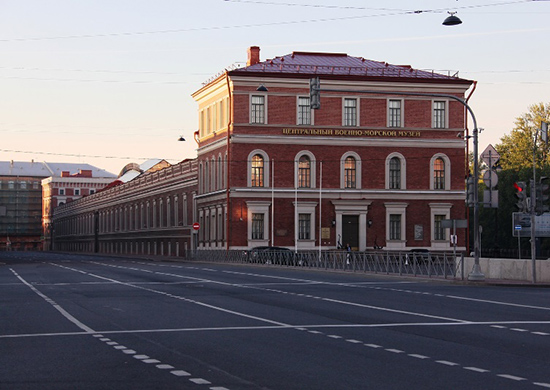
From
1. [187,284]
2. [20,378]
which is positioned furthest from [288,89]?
[20,378]

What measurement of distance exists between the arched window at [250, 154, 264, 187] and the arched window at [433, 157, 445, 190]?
13.9 meters

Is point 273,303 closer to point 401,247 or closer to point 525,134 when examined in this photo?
point 401,247

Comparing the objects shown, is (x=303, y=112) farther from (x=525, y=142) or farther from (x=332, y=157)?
(x=525, y=142)

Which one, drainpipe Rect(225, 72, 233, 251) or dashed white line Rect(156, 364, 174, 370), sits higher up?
drainpipe Rect(225, 72, 233, 251)

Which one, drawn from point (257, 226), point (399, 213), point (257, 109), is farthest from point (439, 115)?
point (257, 226)

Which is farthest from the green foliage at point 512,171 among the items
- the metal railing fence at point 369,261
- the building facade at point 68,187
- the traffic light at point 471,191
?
the building facade at point 68,187

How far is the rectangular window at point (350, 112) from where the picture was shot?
2982 inches

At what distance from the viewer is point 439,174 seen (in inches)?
3066

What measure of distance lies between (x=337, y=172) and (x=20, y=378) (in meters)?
Result: 64.6

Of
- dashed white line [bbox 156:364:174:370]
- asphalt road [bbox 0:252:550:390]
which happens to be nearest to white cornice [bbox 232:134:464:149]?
asphalt road [bbox 0:252:550:390]

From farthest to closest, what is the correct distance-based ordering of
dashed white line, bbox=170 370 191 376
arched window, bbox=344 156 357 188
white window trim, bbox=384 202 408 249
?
white window trim, bbox=384 202 408 249, arched window, bbox=344 156 357 188, dashed white line, bbox=170 370 191 376

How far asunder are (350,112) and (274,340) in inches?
2396

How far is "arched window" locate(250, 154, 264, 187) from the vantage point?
7408 cm

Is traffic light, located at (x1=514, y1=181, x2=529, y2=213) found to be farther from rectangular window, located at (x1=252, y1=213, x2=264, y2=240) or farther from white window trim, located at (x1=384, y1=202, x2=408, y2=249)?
white window trim, located at (x1=384, y1=202, x2=408, y2=249)
